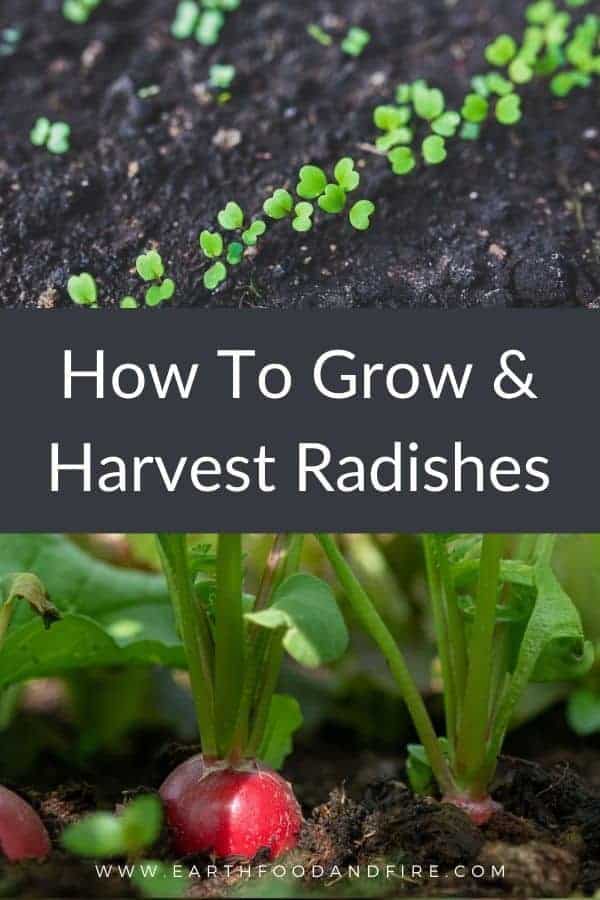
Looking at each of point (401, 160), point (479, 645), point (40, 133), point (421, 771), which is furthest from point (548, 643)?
point (40, 133)

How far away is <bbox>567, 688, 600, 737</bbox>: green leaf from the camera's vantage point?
1578mm

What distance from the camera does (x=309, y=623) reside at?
1.02m

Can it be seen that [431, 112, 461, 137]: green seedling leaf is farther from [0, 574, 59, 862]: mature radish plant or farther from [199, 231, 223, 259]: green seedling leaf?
[0, 574, 59, 862]: mature radish plant

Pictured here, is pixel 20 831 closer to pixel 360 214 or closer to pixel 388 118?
pixel 360 214

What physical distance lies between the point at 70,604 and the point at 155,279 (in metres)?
0.44

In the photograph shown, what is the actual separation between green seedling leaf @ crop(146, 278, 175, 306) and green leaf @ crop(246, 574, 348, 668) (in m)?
0.31

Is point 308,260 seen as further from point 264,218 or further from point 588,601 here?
point 588,601

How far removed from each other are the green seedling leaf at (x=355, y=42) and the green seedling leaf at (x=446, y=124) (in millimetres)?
300

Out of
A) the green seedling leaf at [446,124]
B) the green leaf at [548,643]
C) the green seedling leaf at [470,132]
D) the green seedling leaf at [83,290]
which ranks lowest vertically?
the green leaf at [548,643]

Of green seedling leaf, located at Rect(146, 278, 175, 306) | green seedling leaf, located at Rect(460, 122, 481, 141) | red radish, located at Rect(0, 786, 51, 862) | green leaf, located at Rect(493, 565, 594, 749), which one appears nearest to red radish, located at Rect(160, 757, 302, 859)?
red radish, located at Rect(0, 786, 51, 862)

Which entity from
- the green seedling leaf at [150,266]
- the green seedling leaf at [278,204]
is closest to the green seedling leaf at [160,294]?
the green seedling leaf at [150,266]

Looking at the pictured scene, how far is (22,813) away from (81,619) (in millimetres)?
208

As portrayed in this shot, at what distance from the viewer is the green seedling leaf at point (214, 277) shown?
3.98 ft

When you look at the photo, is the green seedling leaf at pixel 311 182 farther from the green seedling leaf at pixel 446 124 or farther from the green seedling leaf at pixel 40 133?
the green seedling leaf at pixel 40 133
